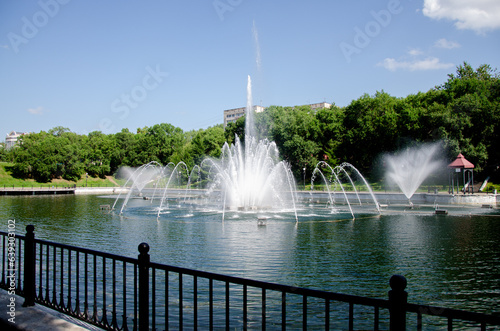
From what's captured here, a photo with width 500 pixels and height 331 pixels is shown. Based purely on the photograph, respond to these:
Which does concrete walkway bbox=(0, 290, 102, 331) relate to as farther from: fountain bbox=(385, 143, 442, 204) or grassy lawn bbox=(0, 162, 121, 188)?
grassy lawn bbox=(0, 162, 121, 188)

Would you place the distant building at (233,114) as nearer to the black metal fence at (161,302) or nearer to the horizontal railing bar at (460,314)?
the black metal fence at (161,302)

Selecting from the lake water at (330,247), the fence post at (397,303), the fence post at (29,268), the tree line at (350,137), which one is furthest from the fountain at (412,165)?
the fence post at (397,303)

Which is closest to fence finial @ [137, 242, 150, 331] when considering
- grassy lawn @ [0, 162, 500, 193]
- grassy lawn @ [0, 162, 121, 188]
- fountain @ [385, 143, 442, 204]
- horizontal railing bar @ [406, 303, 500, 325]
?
horizontal railing bar @ [406, 303, 500, 325]

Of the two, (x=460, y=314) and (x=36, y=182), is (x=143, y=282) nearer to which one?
(x=460, y=314)

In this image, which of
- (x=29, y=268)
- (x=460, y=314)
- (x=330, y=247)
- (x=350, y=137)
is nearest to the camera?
(x=460, y=314)

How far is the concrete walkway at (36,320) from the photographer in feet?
A: 15.5

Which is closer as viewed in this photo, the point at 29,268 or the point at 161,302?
the point at 29,268

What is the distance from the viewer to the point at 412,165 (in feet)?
174

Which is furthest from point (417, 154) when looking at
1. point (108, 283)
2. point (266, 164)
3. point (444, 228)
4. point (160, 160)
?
point (160, 160)

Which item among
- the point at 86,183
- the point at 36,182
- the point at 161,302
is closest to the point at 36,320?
the point at 161,302

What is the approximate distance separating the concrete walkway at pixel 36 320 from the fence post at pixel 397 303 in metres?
3.71

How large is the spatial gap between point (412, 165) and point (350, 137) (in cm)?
972

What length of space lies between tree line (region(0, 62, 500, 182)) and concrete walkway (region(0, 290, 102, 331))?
4872 cm

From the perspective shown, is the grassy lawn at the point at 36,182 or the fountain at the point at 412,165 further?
the grassy lawn at the point at 36,182
